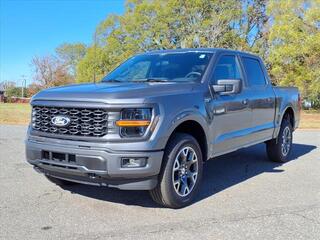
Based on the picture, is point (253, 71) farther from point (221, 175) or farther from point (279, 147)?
point (221, 175)

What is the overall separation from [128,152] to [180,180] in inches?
37.5

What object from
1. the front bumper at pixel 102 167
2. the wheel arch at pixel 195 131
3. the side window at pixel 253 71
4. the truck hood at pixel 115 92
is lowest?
the front bumper at pixel 102 167

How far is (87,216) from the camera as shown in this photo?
4773 millimetres

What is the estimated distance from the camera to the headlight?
4.57 metres

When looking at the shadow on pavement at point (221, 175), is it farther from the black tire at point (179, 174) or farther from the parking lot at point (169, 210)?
the black tire at point (179, 174)

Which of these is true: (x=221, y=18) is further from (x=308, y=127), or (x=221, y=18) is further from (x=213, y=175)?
(x=213, y=175)

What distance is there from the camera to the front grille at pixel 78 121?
4.61 m

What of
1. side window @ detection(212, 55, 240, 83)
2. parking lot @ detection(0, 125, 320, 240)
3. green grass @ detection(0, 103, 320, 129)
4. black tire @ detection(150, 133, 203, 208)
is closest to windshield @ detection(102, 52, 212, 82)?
side window @ detection(212, 55, 240, 83)

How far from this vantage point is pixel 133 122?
458 centimetres

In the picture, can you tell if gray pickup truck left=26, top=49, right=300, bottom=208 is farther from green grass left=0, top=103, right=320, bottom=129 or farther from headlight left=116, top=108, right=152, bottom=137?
green grass left=0, top=103, right=320, bottom=129

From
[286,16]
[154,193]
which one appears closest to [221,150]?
[154,193]

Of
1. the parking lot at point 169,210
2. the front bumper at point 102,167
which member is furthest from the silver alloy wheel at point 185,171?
the front bumper at point 102,167

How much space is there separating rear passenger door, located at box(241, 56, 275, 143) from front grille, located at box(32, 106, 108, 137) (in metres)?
2.96

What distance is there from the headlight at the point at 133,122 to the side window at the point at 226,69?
5.40 ft
